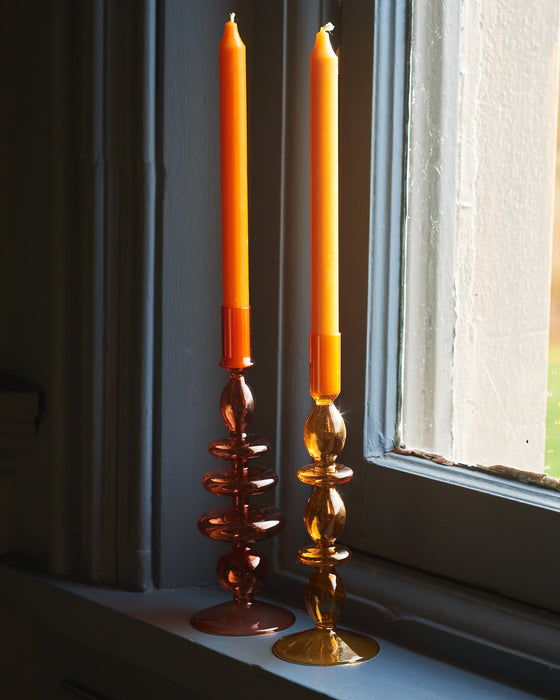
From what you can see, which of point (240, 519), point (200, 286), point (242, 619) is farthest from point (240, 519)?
point (200, 286)

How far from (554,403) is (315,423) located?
0.68ft

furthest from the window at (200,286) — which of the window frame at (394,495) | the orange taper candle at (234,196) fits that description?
the orange taper candle at (234,196)

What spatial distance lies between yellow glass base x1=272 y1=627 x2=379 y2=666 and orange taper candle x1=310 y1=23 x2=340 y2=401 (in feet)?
0.70

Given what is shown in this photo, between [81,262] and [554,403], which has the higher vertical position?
[81,262]

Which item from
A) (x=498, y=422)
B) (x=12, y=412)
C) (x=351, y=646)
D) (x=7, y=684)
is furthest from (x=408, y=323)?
(x=7, y=684)

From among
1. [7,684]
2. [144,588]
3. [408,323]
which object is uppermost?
[408,323]

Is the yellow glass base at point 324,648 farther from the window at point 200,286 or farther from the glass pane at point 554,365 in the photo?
the glass pane at point 554,365

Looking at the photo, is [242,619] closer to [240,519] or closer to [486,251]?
[240,519]

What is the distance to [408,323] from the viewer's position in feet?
2.71

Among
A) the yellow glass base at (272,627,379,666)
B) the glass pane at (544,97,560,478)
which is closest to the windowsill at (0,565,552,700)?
the yellow glass base at (272,627,379,666)

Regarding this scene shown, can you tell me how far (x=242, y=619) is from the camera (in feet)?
2.57

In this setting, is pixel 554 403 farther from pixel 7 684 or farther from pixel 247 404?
pixel 7 684

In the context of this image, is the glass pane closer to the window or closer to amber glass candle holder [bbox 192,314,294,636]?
the window

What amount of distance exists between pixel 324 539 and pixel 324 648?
0.30 feet
